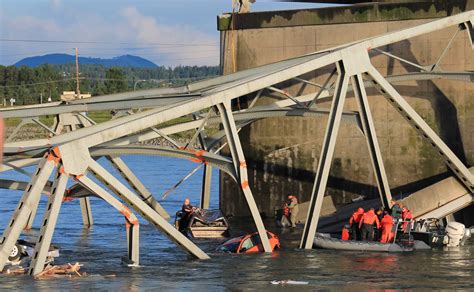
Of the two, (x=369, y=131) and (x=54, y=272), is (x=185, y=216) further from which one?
(x=54, y=272)

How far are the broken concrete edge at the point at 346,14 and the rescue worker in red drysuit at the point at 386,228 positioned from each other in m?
12.7

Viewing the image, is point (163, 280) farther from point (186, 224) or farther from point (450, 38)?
point (450, 38)

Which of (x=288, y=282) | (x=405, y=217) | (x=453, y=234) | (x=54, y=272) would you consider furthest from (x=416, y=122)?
(x=54, y=272)

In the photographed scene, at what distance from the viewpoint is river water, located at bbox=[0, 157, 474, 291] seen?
116 ft

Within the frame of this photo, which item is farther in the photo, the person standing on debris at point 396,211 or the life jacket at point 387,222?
the person standing on debris at point 396,211

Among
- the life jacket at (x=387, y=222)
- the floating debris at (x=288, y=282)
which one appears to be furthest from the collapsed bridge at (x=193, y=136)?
the floating debris at (x=288, y=282)

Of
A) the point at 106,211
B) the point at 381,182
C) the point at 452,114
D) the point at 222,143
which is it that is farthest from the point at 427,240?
the point at 106,211

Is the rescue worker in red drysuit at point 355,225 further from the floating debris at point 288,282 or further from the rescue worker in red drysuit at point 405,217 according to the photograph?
the floating debris at point 288,282

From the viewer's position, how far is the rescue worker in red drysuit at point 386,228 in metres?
44.9

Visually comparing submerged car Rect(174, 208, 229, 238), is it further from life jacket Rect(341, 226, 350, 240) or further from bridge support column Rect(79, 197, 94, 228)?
bridge support column Rect(79, 197, 94, 228)

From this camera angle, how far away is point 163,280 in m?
36.3

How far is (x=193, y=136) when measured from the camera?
141 ft

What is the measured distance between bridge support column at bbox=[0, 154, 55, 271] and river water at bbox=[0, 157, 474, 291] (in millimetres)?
912

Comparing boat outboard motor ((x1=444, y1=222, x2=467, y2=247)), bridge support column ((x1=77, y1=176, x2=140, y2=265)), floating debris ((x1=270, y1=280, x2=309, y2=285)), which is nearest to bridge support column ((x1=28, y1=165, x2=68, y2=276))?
bridge support column ((x1=77, y1=176, x2=140, y2=265))
